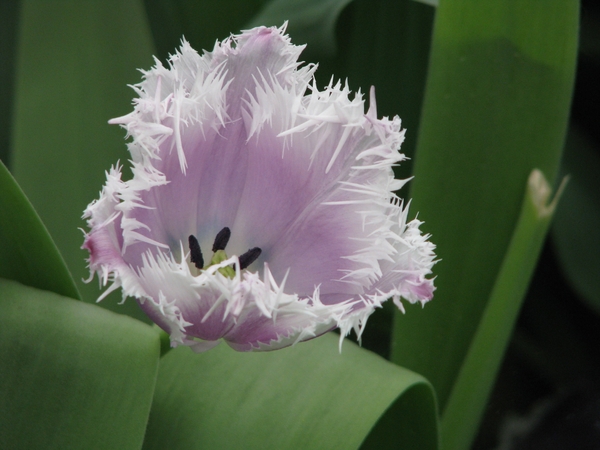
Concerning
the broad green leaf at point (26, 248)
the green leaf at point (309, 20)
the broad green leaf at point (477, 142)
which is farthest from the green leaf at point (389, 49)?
the broad green leaf at point (26, 248)

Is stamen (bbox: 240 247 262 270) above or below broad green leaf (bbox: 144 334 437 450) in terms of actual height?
above

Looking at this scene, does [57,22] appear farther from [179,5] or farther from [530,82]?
[530,82]

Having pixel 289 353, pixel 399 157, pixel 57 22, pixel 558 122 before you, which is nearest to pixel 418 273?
pixel 399 157

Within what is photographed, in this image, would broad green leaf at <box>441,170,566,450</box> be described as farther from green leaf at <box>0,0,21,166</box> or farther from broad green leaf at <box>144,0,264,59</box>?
green leaf at <box>0,0,21,166</box>

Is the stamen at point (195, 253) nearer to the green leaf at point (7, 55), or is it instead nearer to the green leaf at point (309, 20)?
the green leaf at point (309, 20)

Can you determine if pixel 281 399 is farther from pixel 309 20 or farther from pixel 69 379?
pixel 309 20

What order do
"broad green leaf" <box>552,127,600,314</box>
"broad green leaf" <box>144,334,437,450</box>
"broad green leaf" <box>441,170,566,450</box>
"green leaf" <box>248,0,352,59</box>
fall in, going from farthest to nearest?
1. "broad green leaf" <box>552,127,600,314</box>
2. "green leaf" <box>248,0,352,59</box>
3. "broad green leaf" <box>441,170,566,450</box>
4. "broad green leaf" <box>144,334,437,450</box>

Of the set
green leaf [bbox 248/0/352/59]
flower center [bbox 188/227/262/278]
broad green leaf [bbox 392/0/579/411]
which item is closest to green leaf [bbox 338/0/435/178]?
green leaf [bbox 248/0/352/59]

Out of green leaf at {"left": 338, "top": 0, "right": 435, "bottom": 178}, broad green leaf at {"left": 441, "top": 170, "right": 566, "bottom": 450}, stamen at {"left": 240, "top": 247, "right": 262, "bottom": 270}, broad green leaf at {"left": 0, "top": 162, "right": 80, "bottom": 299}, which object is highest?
green leaf at {"left": 338, "top": 0, "right": 435, "bottom": 178}
